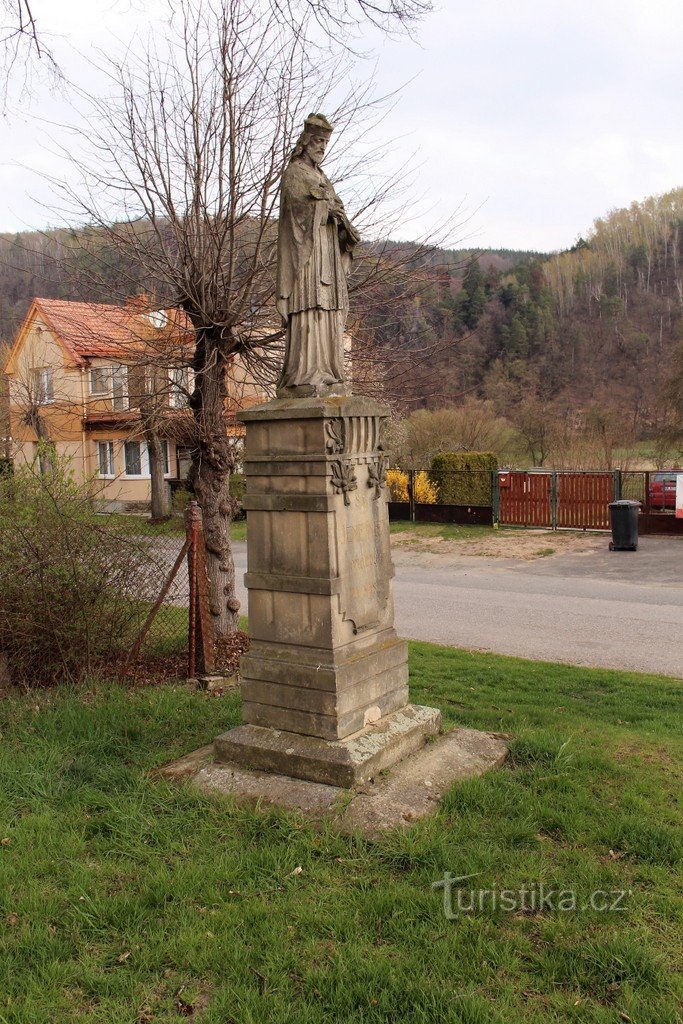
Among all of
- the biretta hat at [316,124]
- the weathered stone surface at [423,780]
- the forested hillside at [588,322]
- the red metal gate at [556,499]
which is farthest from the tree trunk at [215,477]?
the forested hillside at [588,322]

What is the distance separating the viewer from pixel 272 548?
16.8 feet

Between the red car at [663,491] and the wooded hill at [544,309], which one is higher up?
the wooded hill at [544,309]

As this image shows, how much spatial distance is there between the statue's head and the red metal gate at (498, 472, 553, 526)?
16.6m

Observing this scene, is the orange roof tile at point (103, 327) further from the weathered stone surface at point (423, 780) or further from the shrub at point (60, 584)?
the weathered stone surface at point (423, 780)

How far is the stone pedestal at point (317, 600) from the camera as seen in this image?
190 inches

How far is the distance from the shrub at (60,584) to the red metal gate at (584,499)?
49.0 ft

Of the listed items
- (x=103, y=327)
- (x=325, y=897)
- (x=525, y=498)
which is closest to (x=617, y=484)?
(x=525, y=498)

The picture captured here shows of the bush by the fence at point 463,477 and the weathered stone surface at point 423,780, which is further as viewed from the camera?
the bush by the fence at point 463,477

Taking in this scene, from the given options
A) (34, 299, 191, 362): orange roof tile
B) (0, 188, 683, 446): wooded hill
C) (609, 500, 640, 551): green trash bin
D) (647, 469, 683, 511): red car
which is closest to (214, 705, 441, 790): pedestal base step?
(34, 299, 191, 362): orange roof tile

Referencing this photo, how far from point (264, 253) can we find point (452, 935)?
22.1 feet

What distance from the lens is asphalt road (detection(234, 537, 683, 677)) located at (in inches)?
371

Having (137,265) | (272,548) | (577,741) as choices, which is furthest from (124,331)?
(577,741)

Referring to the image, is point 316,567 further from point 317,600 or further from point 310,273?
point 310,273

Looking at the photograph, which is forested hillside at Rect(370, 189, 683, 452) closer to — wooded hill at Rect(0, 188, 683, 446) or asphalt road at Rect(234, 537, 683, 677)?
wooded hill at Rect(0, 188, 683, 446)
